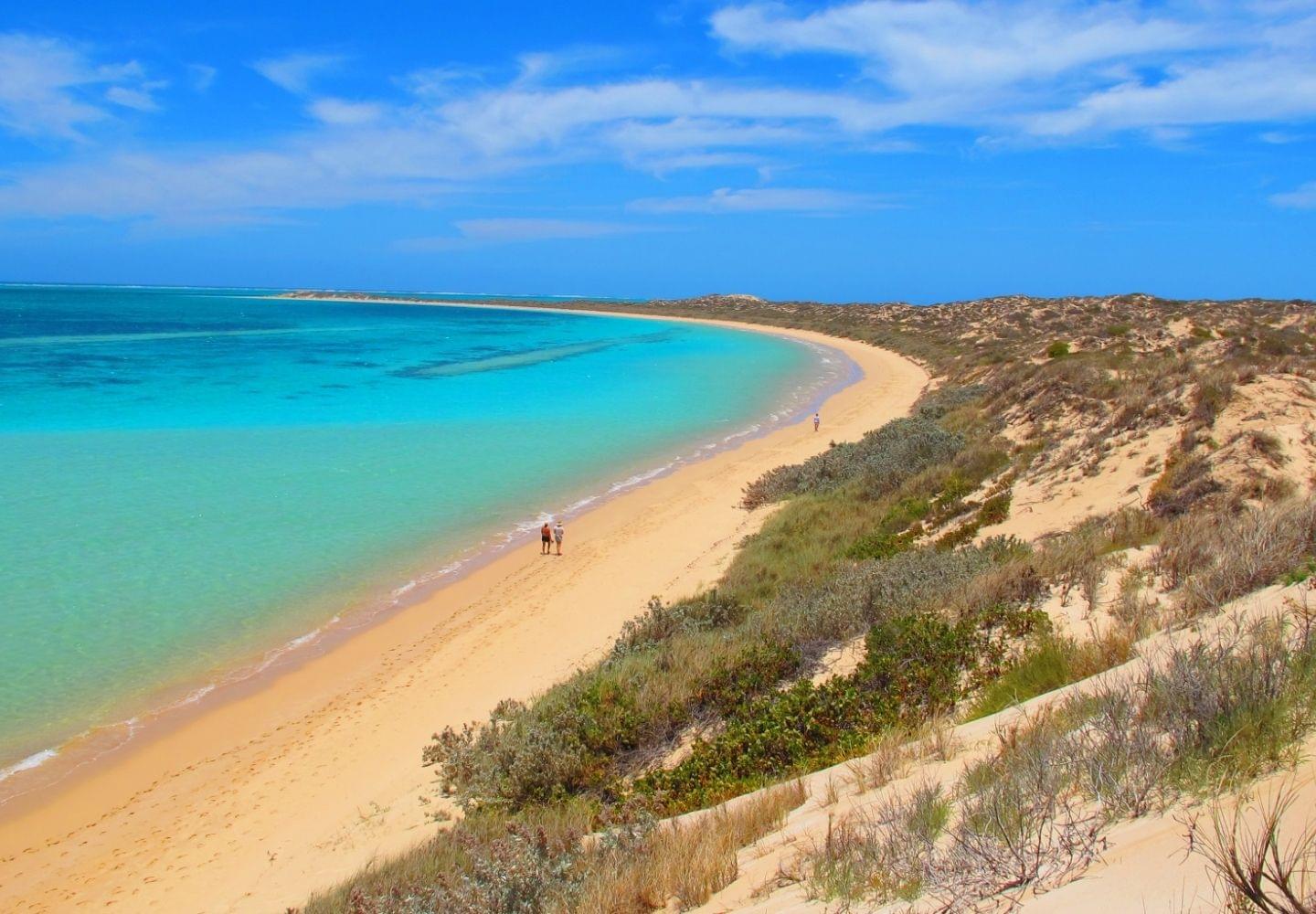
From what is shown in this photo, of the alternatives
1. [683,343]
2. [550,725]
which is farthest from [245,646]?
[683,343]

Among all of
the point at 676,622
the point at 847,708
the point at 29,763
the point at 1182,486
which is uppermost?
the point at 1182,486

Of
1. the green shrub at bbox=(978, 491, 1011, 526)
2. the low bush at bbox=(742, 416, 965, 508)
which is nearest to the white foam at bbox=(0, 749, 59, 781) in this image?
the green shrub at bbox=(978, 491, 1011, 526)

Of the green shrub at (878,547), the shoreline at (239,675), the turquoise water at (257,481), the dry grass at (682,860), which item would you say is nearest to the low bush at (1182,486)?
the green shrub at (878,547)

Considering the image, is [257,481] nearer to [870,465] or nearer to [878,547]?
[870,465]

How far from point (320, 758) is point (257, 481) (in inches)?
522

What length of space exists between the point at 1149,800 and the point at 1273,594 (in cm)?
331

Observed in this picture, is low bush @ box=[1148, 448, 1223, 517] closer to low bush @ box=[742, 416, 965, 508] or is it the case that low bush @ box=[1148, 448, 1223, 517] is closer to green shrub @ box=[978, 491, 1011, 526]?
green shrub @ box=[978, 491, 1011, 526]

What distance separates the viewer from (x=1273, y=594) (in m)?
5.47

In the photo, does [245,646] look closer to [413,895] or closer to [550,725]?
[550,725]

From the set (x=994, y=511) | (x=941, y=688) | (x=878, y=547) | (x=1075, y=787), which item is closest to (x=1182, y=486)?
(x=994, y=511)

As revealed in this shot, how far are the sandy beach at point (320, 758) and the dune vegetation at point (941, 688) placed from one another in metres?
0.80

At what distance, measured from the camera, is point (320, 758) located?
838 centimetres

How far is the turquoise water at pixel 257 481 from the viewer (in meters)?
10.9

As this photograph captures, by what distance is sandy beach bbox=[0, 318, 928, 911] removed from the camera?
658cm
